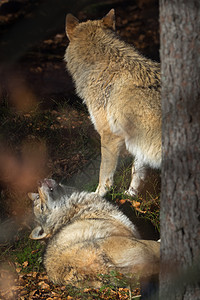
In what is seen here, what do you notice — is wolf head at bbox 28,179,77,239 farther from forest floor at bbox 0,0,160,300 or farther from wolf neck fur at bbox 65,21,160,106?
wolf neck fur at bbox 65,21,160,106

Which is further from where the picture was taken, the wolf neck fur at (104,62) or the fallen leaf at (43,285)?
the wolf neck fur at (104,62)

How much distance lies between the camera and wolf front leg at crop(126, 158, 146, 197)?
4875 millimetres

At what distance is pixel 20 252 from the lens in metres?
4.15

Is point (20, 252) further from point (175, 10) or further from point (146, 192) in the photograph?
point (175, 10)

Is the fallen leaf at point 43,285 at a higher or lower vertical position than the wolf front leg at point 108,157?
lower

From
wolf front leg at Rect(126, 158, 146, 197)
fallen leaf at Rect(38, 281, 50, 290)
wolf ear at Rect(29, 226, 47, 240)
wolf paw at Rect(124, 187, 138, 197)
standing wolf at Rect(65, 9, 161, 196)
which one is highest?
standing wolf at Rect(65, 9, 161, 196)

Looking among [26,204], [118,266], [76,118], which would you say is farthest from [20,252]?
[76,118]

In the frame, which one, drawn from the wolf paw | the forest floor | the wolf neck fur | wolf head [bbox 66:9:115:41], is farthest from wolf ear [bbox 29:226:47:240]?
wolf head [bbox 66:9:115:41]

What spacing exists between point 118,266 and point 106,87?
2.27 m

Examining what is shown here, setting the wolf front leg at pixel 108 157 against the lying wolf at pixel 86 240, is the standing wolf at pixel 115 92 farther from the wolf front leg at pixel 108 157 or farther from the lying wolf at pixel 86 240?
the lying wolf at pixel 86 240

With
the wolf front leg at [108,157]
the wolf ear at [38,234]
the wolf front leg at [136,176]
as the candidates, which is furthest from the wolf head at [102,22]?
the wolf ear at [38,234]

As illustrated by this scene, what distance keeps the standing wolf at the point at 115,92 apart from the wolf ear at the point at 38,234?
39.5 inches

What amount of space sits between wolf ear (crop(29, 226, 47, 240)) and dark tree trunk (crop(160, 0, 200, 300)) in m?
1.82

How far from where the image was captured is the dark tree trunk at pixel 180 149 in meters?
2.22
